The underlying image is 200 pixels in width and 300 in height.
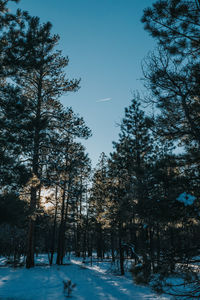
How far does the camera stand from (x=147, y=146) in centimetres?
1365

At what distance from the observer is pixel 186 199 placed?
441 centimetres

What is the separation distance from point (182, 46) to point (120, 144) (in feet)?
32.2

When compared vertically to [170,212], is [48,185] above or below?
above

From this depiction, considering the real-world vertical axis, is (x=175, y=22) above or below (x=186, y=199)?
above

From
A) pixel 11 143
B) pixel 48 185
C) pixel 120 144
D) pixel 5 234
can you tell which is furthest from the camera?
pixel 5 234

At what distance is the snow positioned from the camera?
4.35 metres

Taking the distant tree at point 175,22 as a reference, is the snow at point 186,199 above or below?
below

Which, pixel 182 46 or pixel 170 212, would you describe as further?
pixel 182 46

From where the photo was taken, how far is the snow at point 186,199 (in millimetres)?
4352

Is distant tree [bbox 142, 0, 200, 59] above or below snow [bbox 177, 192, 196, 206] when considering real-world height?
above

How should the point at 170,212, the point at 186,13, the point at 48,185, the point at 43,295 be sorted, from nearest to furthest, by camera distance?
the point at 170,212, the point at 186,13, the point at 43,295, the point at 48,185

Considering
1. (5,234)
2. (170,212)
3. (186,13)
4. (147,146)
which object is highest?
(186,13)

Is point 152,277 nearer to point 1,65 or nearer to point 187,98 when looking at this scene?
point 187,98

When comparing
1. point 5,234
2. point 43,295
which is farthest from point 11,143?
point 5,234
